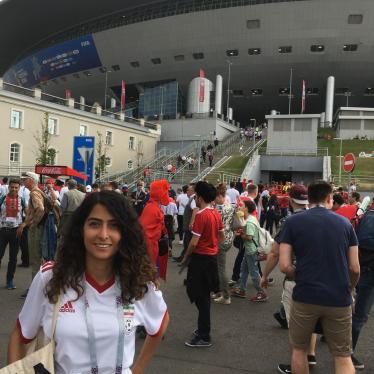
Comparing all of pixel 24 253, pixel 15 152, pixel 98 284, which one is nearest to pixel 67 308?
pixel 98 284

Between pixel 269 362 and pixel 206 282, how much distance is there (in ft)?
3.73

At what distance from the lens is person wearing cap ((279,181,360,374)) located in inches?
137

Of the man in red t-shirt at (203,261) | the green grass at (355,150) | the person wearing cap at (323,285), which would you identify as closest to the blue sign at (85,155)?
the man in red t-shirt at (203,261)

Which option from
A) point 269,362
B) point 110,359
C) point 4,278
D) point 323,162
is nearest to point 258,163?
point 323,162

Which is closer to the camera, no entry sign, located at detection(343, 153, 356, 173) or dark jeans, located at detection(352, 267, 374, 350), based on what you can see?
dark jeans, located at detection(352, 267, 374, 350)

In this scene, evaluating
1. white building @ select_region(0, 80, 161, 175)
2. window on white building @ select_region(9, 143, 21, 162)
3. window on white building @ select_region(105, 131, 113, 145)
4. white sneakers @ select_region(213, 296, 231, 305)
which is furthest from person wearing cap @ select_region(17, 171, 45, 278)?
window on white building @ select_region(105, 131, 113, 145)

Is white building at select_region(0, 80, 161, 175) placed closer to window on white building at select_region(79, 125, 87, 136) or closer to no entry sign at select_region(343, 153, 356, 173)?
window on white building at select_region(79, 125, 87, 136)

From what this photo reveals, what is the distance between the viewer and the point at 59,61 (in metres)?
69.1

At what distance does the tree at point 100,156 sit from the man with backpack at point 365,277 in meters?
31.9

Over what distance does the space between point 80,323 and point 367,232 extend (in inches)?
144

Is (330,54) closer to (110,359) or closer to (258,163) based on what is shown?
(258,163)

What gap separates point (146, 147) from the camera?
156 ft

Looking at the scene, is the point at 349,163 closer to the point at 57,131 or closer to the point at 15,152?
the point at 15,152

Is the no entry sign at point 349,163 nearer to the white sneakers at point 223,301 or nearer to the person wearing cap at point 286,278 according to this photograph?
the white sneakers at point 223,301
